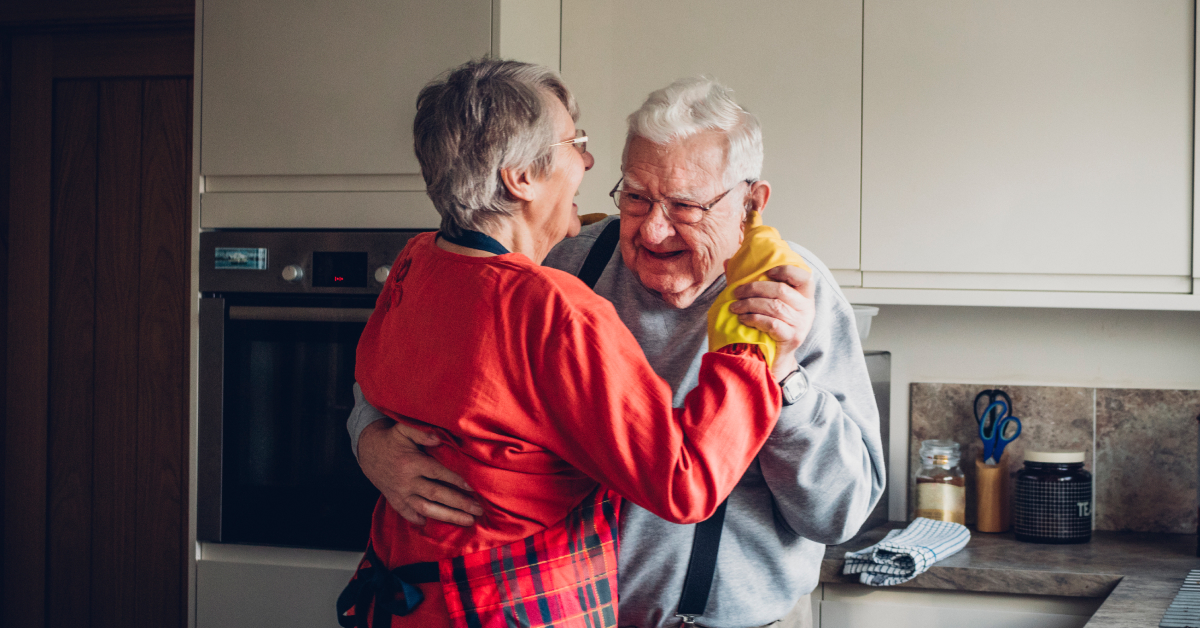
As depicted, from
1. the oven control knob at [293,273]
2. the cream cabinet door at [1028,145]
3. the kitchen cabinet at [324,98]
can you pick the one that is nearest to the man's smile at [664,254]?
the kitchen cabinet at [324,98]

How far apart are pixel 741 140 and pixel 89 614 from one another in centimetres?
219

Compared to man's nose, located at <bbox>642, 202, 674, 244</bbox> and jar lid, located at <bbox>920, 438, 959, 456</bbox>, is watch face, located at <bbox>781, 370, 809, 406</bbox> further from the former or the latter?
jar lid, located at <bbox>920, 438, 959, 456</bbox>

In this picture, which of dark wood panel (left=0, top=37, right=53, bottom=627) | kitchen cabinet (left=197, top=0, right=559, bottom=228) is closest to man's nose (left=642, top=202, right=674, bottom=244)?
kitchen cabinet (left=197, top=0, right=559, bottom=228)

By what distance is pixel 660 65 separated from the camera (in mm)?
1996

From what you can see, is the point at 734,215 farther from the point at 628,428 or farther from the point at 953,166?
the point at 953,166

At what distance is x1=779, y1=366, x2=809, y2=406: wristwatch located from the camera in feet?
2.97

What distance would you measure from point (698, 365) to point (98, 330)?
1857mm

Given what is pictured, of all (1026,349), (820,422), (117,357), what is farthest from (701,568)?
(117,357)

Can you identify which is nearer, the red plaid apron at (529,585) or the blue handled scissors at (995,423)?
the red plaid apron at (529,585)

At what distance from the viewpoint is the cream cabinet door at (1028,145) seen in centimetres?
183

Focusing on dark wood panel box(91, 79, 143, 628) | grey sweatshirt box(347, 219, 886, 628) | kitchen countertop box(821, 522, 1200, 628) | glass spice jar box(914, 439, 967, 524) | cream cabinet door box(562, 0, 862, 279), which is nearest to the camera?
grey sweatshirt box(347, 219, 886, 628)

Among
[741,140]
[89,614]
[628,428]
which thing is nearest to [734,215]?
[741,140]

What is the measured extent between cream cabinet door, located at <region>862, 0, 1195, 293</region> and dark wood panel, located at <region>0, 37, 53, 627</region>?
205cm

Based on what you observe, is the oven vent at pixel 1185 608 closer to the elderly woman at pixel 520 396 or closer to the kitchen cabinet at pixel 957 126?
the kitchen cabinet at pixel 957 126
